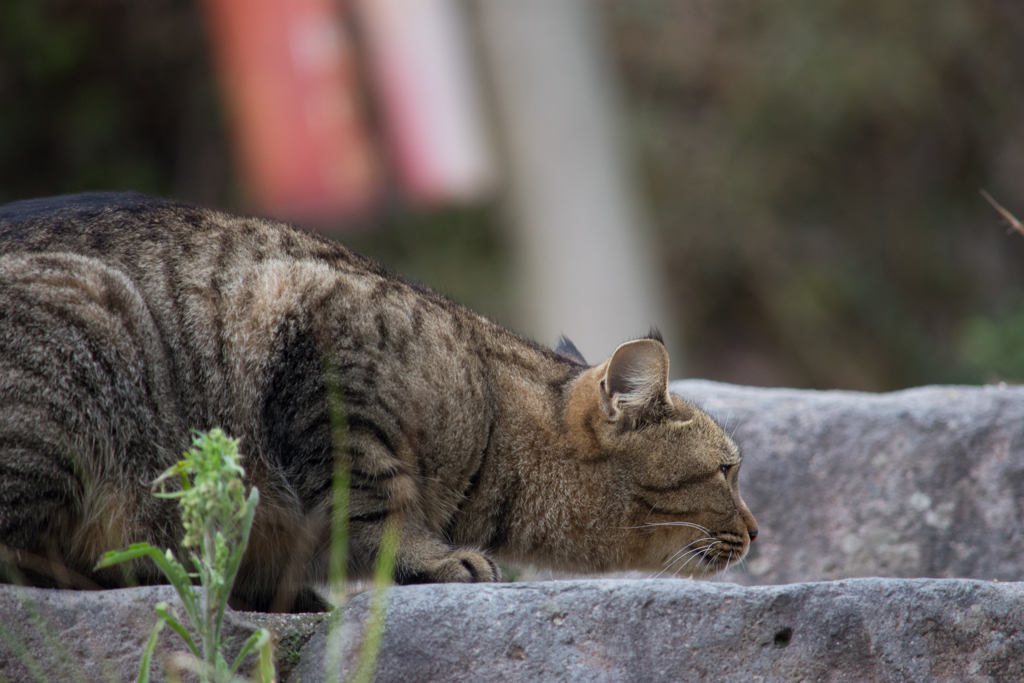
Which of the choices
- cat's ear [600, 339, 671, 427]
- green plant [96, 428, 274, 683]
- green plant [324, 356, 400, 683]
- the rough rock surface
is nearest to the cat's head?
Answer: cat's ear [600, 339, 671, 427]

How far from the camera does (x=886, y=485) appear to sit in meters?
3.96

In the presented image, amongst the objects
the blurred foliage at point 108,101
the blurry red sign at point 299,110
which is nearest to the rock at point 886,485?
the blurry red sign at point 299,110

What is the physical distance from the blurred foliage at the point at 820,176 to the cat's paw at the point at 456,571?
700 cm

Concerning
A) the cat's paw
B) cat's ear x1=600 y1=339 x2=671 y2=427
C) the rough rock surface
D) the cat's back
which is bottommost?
the cat's paw

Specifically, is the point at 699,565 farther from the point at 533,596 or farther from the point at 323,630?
the point at 323,630

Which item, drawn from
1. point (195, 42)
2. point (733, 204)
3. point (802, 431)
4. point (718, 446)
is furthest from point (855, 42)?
point (718, 446)

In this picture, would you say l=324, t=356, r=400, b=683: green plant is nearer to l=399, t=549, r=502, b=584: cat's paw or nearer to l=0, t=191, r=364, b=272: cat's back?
l=399, t=549, r=502, b=584: cat's paw

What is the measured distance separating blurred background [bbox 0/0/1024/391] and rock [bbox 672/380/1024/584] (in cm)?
394

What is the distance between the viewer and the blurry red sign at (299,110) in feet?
21.5

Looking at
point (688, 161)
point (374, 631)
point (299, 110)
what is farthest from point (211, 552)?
point (688, 161)

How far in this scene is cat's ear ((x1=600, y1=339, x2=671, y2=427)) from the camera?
131 inches

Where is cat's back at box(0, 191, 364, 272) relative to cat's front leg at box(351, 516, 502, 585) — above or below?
above

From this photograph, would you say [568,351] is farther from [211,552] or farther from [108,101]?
[108,101]

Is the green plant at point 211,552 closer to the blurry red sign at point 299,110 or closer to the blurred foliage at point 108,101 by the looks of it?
the blurry red sign at point 299,110
